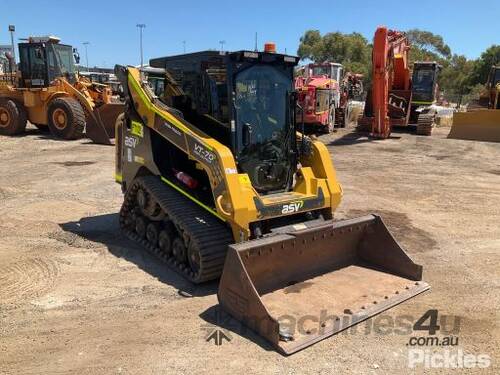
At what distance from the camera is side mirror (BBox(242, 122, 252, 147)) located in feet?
16.7

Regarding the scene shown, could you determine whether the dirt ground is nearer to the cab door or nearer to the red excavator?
the cab door

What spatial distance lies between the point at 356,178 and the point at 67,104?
9.28 m

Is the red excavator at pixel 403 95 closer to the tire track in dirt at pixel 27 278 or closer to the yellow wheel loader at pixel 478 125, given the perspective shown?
the yellow wheel loader at pixel 478 125

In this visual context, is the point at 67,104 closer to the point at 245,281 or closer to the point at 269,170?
the point at 269,170

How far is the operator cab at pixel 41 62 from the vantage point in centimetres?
1566

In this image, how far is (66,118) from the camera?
14922 millimetres

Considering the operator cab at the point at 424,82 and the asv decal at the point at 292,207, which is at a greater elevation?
the operator cab at the point at 424,82

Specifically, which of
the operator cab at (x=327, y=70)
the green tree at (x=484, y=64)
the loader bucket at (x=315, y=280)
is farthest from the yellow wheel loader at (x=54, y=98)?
the green tree at (x=484, y=64)

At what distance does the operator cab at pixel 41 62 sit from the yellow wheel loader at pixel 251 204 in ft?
36.4

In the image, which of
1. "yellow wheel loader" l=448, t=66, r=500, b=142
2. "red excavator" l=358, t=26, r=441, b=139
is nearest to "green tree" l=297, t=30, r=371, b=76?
"red excavator" l=358, t=26, r=441, b=139

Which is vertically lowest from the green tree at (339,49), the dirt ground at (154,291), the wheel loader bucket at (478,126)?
the dirt ground at (154,291)

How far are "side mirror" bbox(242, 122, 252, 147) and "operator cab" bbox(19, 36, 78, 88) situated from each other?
12.7 metres

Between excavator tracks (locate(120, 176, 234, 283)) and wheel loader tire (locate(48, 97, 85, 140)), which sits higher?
wheel loader tire (locate(48, 97, 85, 140))

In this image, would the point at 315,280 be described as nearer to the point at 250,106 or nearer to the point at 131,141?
the point at 250,106
